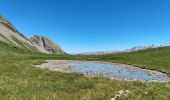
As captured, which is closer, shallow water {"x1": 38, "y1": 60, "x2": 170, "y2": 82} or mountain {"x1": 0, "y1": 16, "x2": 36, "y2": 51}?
shallow water {"x1": 38, "y1": 60, "x2": 170, "y2": 82}

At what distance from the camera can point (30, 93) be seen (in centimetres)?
2212

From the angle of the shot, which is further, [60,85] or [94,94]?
[60,85]

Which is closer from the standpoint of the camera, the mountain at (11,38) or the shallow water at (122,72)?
the shallow water at (122,72)

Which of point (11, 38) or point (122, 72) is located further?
point (11, 38)

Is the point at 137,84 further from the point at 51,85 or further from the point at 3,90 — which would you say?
the point at 3,90

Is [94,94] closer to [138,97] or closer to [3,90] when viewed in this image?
[138,97]

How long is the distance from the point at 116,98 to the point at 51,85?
8301 mm

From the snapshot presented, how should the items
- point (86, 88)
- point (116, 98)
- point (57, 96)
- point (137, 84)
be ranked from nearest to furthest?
point (116, 98)
point (57, 96)
point (86, 88)
point (137, 84)

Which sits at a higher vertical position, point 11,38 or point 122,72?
point 11,38

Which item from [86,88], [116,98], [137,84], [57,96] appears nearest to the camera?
[116,98]

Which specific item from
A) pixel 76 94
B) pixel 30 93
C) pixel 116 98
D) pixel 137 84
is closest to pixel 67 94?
pixel 76 94

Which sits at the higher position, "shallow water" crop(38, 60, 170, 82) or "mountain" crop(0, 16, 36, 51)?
"mountain" crop(0, 16, 36, 51)

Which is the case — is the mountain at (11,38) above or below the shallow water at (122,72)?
above

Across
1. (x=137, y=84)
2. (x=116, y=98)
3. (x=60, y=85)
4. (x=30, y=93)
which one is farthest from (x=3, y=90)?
(x=137, y=84)
